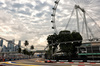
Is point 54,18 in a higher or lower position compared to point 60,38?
higher

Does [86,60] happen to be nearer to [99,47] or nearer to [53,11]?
[99,47]

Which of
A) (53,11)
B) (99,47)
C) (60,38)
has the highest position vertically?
(53,11)

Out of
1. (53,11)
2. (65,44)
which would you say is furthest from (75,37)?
(53,11)

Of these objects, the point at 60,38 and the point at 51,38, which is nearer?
the point at 60,38

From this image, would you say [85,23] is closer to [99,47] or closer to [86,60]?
[99,47]

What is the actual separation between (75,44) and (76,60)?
1736cm

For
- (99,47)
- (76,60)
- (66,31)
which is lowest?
(76,60)

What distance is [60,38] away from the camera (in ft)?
186

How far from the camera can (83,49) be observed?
58.6 m

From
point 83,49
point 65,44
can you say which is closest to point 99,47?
point 83,49

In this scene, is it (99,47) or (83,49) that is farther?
(83,49)

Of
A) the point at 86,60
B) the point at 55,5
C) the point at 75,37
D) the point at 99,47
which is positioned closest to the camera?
the point at 86,60

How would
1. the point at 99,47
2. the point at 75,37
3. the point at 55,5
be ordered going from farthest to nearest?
the point at 55,5 < the point at 75,37 < the point at 99,47

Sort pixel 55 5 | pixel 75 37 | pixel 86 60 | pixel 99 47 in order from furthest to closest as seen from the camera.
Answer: pixel 55 5
pixel 75 37
pixel 99 47
pixel 86 60
